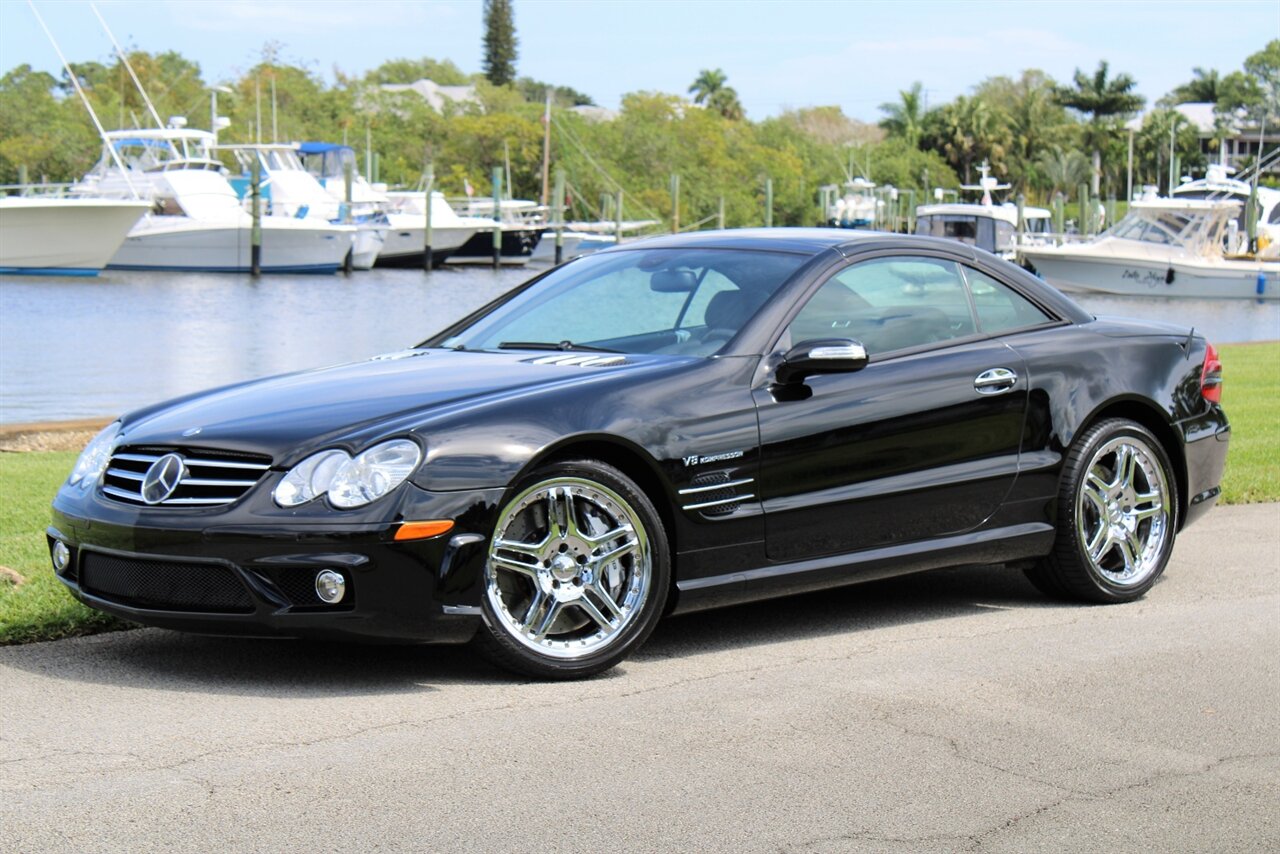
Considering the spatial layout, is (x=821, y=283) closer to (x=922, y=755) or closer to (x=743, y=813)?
(x=922, y=755)

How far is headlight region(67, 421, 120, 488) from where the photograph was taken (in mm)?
5816

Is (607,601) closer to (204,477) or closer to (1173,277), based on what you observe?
(204,477)

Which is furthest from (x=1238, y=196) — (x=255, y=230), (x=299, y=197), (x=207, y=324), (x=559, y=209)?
(x=207, y=324)

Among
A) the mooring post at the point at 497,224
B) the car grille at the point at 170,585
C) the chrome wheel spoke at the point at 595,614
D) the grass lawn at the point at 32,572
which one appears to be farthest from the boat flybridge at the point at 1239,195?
the car grille at the point at 170,585

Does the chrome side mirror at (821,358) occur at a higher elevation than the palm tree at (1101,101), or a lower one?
lower

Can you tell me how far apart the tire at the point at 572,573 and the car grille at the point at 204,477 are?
787 millimetres

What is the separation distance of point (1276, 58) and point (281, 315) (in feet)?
406

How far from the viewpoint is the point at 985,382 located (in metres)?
6.75

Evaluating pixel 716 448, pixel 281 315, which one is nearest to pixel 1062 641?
pixel 716 448

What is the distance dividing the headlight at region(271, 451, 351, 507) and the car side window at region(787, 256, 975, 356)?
74.2 inches

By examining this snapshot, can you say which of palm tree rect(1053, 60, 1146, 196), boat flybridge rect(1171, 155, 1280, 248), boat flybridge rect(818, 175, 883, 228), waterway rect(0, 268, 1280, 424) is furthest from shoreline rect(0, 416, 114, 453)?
palm tree rect(1053, 60, 1146, 196)

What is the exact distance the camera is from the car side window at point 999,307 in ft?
23.1

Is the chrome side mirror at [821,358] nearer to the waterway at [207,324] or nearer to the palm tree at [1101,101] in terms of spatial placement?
the waterway at [207,324]

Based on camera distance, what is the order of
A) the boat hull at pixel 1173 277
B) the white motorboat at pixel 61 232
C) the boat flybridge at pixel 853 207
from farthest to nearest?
the boat flybridge at pixel 853 207, the boat hull at pixel 1173 277, the white motorboat at pixel 61 232
